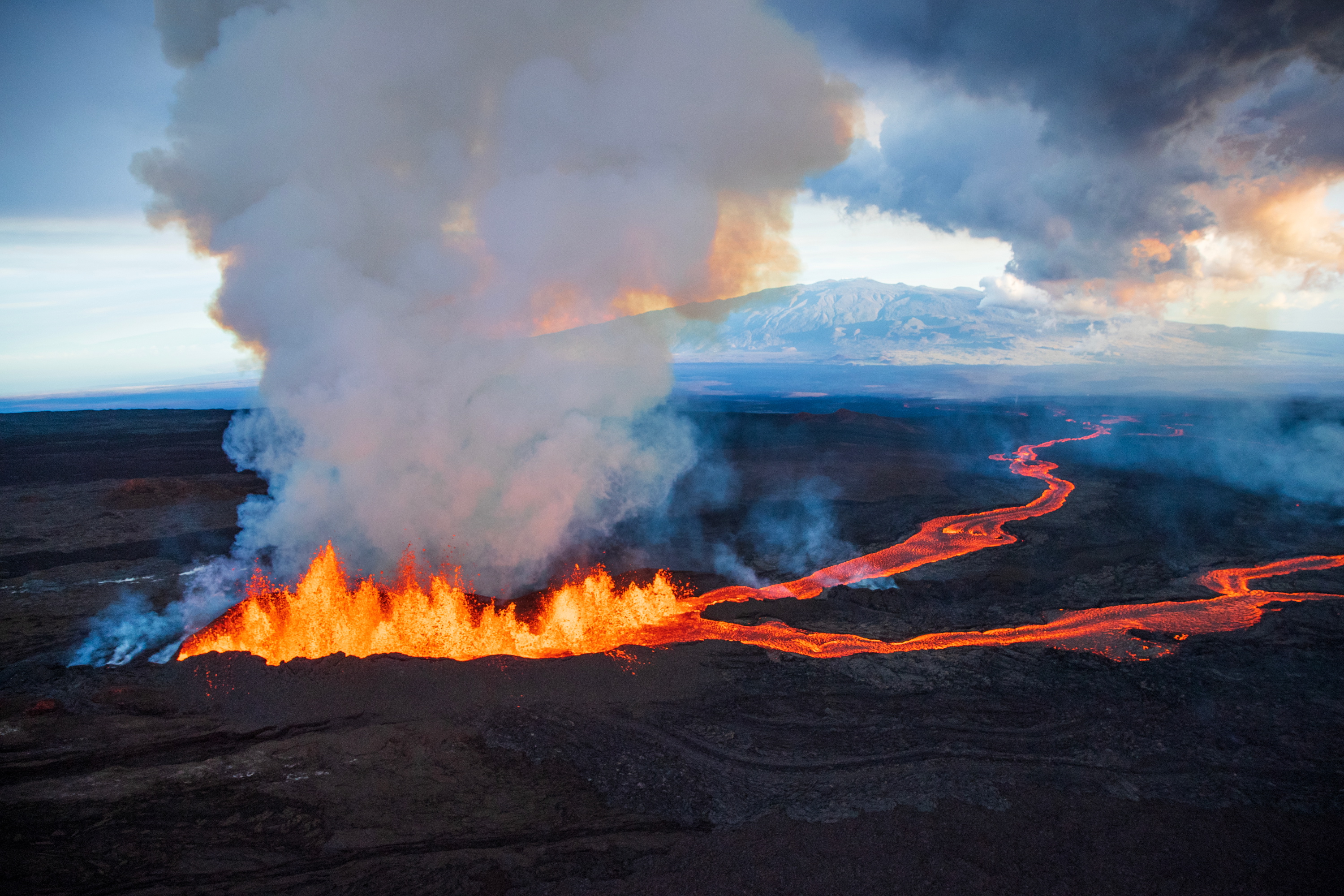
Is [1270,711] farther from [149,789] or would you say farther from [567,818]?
[149,789]

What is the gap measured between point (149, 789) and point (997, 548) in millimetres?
27240

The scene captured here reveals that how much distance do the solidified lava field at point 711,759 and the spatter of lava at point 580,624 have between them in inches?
30.3

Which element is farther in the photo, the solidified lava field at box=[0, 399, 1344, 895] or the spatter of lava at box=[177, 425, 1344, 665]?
the spatter of lava at box=[177, 425, 1344, 665]

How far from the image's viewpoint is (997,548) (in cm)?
2736

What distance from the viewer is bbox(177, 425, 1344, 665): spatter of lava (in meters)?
17.0

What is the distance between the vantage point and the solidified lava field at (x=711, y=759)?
9695 mm

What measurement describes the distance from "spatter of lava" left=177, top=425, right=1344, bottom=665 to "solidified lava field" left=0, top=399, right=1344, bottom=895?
0.77m

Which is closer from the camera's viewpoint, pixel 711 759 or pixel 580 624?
pixel 711 759

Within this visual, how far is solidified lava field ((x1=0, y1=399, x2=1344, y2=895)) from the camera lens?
31.8ft

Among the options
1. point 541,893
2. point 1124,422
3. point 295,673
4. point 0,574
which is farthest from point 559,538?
point 1124,422

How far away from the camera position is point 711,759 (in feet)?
41.2

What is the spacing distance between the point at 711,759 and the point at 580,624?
270 inches

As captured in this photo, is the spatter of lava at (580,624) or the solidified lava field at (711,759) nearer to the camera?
the solidified lava field at (711,759)

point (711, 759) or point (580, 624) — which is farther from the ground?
point (580, 624)
